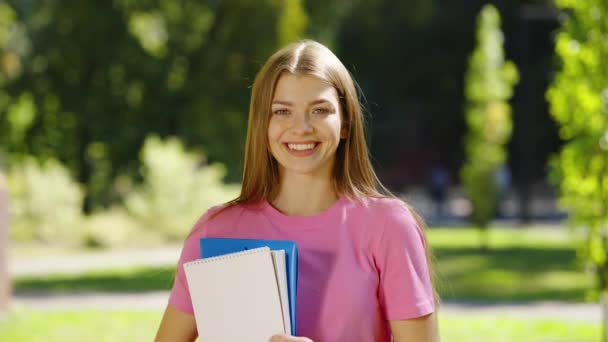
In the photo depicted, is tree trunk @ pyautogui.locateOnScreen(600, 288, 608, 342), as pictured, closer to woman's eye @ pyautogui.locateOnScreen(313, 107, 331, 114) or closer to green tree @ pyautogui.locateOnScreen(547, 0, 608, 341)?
green tree @ pyautogui.locateOnScreen(547, 0, 608, 341)

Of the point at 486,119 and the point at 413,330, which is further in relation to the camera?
the point at 486,119

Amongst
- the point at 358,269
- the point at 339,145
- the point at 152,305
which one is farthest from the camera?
the point at 152,305

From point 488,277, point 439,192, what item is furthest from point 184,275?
point 439,192

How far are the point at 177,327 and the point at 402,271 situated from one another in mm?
586

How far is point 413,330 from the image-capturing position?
253 cm

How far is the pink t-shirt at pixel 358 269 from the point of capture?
254cm

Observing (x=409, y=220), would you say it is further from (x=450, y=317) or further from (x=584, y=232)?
(x=450, y=317)

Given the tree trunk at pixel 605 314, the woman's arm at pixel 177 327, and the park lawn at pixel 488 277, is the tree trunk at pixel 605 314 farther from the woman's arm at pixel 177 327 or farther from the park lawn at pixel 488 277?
the woman's arm at pixel 177 327

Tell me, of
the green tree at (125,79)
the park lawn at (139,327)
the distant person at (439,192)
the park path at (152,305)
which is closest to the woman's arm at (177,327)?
the park lawn at (139,327)

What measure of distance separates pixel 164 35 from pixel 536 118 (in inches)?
595

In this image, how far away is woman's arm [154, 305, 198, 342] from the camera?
8.86ft

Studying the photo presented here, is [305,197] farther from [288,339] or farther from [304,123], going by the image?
[288,339]

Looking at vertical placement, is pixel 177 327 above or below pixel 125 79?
below

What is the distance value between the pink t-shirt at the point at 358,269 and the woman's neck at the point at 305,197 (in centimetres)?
5
